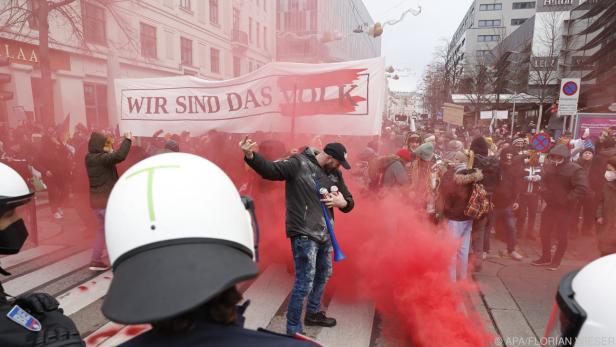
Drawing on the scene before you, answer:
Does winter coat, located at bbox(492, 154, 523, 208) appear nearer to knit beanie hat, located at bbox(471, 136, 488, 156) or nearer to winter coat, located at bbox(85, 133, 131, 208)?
knit beanie hat, located at bbox(471, 136, 488, 156)

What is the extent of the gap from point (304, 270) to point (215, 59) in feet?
82.8

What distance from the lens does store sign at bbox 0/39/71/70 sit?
43.2 feet

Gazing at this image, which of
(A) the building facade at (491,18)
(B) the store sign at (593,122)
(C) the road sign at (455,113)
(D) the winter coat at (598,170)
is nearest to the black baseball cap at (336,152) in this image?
(D) the winter coat at (598,170)

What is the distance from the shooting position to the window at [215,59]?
2545 centimetres

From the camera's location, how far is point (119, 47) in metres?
17.6

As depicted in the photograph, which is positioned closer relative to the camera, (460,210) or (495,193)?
(460,210)

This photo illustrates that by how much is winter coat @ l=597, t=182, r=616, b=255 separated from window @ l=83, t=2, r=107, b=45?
17.1 m

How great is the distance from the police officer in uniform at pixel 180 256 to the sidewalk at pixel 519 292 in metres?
3.19

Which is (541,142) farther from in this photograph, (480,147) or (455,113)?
(455,113)

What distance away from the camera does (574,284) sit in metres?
1.23

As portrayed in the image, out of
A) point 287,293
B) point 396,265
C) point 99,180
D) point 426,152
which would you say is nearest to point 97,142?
point 99,180

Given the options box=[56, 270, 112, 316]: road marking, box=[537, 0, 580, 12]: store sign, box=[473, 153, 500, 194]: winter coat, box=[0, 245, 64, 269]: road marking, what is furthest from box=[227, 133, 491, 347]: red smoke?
box=[537, 0, 580, 12]: store sign

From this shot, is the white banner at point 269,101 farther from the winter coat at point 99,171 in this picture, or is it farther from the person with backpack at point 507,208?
the person with backpack at point 507,208

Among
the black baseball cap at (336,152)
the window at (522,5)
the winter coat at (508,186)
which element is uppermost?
the window at (522,5)
